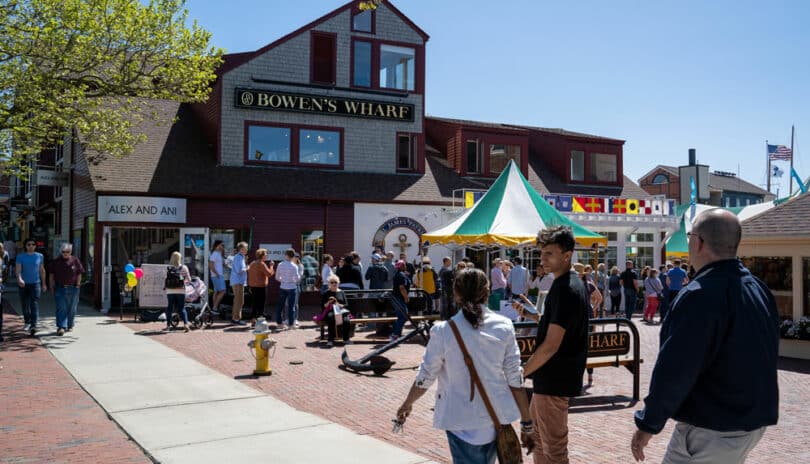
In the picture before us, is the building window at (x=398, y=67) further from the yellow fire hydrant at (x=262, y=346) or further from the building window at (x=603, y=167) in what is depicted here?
the yellow fire hydrant at (x=262, y=346)

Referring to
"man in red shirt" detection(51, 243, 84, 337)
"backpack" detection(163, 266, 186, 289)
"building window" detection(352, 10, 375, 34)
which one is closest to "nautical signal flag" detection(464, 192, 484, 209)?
"building window" detection(352, 10, 375, 34)

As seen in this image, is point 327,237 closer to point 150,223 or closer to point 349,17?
point 150,223

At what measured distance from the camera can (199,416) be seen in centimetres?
762

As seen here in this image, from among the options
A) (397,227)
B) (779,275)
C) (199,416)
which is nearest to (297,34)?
(397,227)

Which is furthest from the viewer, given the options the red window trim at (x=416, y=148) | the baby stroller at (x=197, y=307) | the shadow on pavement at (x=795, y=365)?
the red window trim at (x=416, y=148)

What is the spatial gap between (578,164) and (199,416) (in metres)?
25.9

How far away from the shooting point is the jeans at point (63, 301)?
553 inches

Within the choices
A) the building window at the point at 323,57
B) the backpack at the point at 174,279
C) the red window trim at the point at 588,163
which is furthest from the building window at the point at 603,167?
the backpack at the point at 174,279

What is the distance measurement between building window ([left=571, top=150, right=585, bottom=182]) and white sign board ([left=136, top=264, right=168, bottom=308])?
19.4 meters

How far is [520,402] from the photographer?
12.8 feet

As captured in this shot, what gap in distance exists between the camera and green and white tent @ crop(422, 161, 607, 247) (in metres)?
15.1

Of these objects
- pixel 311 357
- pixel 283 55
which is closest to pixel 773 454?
pixel 311 357

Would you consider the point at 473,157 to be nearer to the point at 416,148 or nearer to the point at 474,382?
the point at 416,148

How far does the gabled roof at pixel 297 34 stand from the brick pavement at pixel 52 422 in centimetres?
1495
